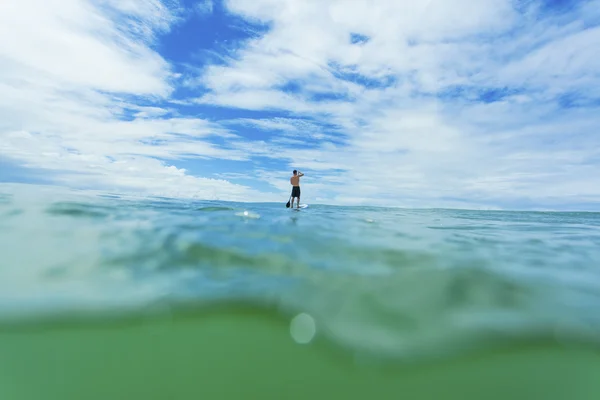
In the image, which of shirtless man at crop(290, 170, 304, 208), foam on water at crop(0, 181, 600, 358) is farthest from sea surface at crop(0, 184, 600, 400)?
shirtless man at crop(290, 170, 304, 208)

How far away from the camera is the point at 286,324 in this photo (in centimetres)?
361

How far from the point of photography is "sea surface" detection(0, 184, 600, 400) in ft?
9.04

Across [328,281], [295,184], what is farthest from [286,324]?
[295,184]

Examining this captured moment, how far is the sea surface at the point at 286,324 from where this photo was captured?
108 inches

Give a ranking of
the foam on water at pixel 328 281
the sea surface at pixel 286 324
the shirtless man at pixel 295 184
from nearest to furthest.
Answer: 1. the sea surface at pixel 286 324
2. the foam on water at pixel 328 281
3. the shirtless man at pixel 295 184

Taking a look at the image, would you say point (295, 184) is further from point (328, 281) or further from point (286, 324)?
point (286, 324)

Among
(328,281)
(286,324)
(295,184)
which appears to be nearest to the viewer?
(286,324)

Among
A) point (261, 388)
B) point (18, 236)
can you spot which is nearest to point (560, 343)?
point (261, 388)

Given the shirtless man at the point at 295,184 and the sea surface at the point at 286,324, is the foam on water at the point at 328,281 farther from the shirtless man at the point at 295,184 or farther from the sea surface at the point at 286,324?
the shirtless man at the point at 295,184

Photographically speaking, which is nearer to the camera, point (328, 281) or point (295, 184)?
point (328, 281)

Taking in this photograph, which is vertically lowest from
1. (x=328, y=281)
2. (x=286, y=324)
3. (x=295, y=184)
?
(x=286, y=324)

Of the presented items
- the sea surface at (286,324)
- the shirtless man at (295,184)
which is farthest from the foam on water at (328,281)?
the shirtless man at (295,184)

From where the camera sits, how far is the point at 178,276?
15.4ft

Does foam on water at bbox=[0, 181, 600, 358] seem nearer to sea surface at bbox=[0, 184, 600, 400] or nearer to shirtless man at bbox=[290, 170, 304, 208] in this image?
sea surface at bbox=[0, 184, 600, 400]
